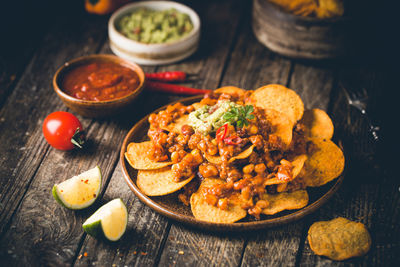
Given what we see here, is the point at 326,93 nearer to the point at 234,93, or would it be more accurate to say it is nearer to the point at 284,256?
the point at 234,93

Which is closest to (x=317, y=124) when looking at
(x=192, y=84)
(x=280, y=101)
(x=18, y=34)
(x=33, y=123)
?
(x=280, y=101)

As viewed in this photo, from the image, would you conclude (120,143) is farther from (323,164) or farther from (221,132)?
(323,164)

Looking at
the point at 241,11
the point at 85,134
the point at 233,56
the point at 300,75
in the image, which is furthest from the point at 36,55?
the point at 300,75

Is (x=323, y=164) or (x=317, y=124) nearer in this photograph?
(x=323, y=164)

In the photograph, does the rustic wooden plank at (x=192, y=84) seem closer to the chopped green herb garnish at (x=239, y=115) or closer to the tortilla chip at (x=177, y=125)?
the tortilla chip at (x=177, y=125)

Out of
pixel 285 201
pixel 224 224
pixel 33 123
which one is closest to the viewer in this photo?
pixel 224 224

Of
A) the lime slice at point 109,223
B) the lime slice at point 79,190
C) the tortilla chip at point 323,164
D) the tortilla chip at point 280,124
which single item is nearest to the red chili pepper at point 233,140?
the tortilla chip at point 280,124
